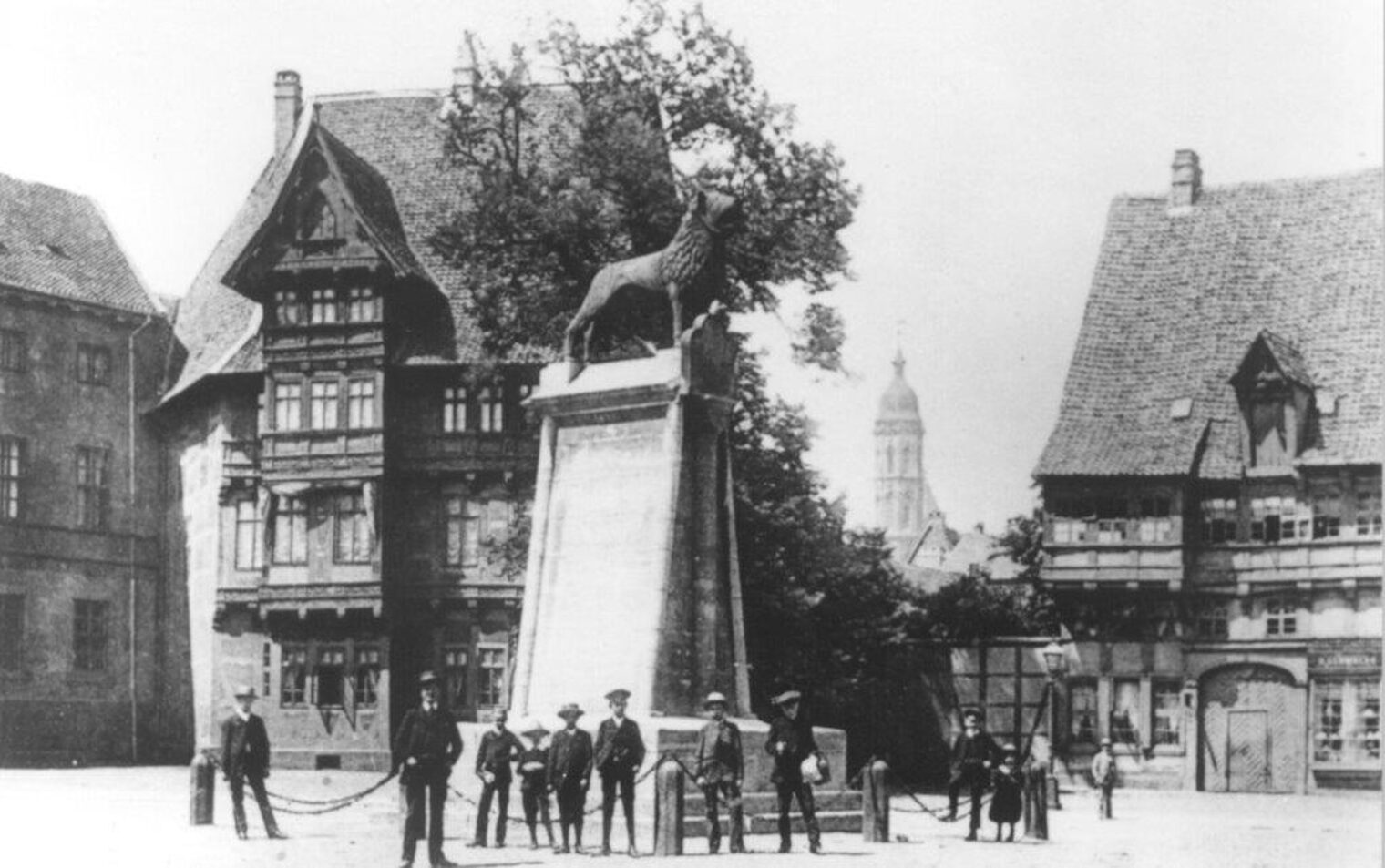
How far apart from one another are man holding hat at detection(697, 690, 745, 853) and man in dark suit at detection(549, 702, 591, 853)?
3.33 feet

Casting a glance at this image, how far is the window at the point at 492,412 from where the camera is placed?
42.5 metres

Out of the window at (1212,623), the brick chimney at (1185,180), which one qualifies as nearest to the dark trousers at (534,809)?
the window at (1212,623)

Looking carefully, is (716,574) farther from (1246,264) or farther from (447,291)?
(1246,264)

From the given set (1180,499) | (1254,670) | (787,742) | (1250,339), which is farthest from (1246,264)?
(787,742)

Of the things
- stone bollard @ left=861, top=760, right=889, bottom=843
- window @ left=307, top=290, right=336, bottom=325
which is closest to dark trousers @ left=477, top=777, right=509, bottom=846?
stone bollard @ left=861, top=760, right=889, bottom=843

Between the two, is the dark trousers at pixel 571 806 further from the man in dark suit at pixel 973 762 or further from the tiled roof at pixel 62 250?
the tiled roof at pixel 62 250

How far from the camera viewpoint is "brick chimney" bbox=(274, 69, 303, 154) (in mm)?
46562

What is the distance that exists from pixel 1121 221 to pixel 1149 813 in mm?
18193

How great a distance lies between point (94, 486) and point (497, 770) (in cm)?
2767

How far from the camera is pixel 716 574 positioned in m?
19.8

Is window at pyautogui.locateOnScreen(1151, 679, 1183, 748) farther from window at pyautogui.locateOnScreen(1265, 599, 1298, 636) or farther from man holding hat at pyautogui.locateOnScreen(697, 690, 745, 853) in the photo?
man holding hat at pyautogui.locateOnScreen(697, 690, 745, 853)

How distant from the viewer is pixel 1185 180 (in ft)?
149

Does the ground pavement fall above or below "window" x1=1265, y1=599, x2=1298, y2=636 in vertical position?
below

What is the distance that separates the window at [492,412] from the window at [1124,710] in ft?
47.1
